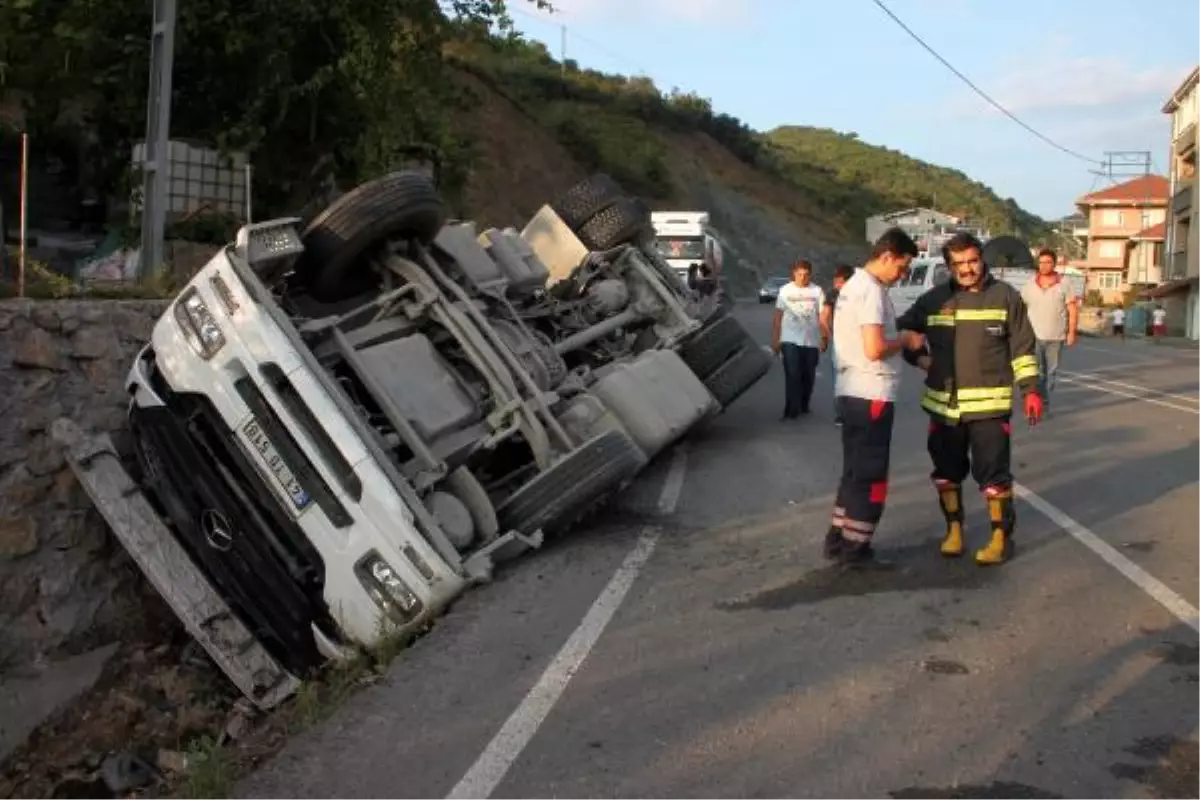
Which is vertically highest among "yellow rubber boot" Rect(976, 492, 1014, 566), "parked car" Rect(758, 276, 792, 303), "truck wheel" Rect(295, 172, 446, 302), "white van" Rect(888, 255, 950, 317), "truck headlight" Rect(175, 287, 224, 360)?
"truck wheel" Rect(295, 172, 446, 302)

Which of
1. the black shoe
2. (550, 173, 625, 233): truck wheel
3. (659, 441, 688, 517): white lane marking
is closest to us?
the black shoe

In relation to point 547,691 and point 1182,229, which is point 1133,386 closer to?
point 547,691

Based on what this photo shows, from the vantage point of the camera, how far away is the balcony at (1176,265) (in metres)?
56.7

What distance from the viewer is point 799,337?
12859mm

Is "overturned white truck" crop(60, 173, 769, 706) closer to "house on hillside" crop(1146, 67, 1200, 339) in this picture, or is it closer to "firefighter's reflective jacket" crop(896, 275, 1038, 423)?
"firefighter's reflective jacket" crop(896, 275, 1038, 423)

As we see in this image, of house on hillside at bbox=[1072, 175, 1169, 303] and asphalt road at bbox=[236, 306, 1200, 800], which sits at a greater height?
asphalt road at bbox=[236, 306, 1200, 800]

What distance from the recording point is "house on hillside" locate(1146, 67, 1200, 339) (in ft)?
177

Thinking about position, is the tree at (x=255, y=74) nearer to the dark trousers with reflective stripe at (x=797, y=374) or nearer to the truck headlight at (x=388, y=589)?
the dark trousers with reflective stripe at (x=797, y=374)

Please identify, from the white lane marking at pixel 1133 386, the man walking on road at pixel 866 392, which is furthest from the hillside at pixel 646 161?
the man walking on road at pixel 866 392

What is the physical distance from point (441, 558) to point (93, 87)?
1243cm

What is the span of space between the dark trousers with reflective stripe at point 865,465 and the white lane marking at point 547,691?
118 cm

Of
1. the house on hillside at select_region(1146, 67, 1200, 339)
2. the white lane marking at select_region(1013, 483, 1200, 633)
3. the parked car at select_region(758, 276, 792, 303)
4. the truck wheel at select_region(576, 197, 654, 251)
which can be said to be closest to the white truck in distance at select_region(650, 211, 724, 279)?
the parked car at select_region(758, 276, 792, 303)

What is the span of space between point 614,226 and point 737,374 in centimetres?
172

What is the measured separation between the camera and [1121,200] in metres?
95.4
